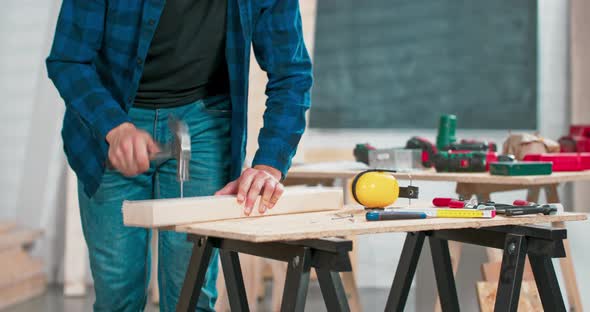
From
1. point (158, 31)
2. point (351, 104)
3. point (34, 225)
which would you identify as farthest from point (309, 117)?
point (158, 31)

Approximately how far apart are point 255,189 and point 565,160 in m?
1.88

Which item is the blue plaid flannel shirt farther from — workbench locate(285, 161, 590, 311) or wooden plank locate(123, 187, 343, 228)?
workbench locate(285, 161, 590, 311)

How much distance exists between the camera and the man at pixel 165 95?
1.85 metres

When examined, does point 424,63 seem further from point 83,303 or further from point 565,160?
point 83,303

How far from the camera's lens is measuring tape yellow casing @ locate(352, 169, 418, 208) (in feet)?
6.20

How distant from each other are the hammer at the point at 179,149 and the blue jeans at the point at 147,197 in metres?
0.16

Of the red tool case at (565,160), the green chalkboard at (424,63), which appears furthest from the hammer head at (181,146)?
the green chalkboard at (424,63)

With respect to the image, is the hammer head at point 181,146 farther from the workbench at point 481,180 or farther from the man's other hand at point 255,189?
the workbench at point 481,180

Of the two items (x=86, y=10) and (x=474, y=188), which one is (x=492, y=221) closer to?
(x=86, y=10)

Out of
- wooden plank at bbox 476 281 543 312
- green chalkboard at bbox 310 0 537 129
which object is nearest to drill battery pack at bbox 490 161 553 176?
wooden plank at bbox 476 281 543 312

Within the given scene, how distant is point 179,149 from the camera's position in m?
1.67

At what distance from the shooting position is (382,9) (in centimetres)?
496

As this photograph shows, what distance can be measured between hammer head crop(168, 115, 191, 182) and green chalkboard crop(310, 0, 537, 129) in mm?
3309

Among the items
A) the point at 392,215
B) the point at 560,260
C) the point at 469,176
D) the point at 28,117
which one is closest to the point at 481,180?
the point at 469,176
